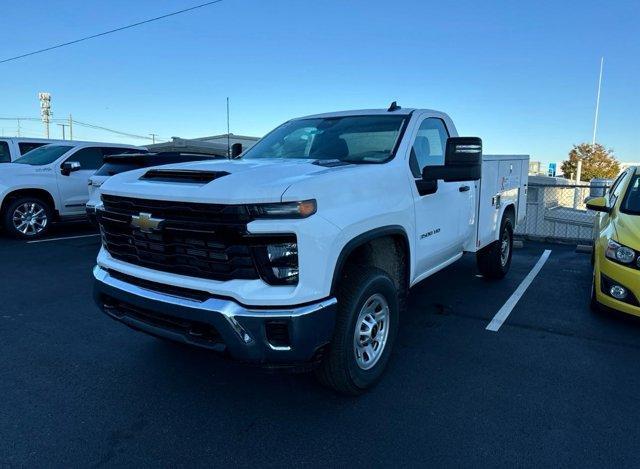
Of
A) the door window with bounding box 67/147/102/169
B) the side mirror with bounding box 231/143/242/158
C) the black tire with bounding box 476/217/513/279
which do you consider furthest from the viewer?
the door window with bounding box 67/147/102/169

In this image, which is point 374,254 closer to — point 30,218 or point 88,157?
point 30,218

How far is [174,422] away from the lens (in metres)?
2.91

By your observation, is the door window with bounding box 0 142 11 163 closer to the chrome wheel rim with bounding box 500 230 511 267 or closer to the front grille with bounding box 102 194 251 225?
the front grille with bounding box 102 194 251 225

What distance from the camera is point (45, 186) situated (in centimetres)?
917

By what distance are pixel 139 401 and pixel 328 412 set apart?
1.29 meters

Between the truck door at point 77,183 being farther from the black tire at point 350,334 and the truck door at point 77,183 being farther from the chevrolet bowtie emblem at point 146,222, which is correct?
the black tire at point 350,334

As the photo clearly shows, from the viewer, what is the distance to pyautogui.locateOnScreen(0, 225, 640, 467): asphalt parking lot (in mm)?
2621

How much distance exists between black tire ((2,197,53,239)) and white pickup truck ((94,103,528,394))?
276 inches

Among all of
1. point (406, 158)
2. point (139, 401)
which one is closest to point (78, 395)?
point (139, 401)

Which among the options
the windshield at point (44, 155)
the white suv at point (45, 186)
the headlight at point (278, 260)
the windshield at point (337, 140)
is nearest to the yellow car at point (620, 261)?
the windshield at point (337, 140)

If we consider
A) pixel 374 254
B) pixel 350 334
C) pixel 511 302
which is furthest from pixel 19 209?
pixel 511 302

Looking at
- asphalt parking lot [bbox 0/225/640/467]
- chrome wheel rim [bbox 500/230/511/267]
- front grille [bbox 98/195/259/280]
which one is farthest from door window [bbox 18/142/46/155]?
chrome wheel rim [bbox 500/230/511/267]

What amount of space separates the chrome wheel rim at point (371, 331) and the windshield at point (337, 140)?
3.73 ft

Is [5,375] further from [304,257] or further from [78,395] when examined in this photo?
[304,257]
